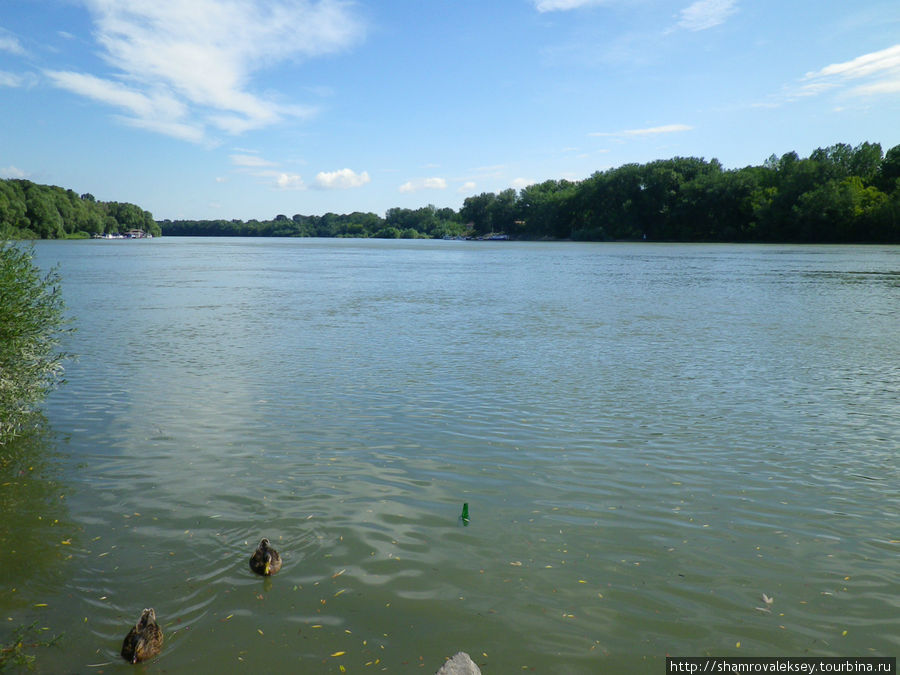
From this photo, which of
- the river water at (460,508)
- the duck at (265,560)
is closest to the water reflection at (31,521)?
the river water at (460,508)

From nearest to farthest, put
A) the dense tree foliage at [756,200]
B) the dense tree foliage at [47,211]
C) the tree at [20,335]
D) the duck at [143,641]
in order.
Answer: the duck at [143,641], the tree at [20,335], the dense tree foliage at [756,200], the dense tree foliage at [47,211]

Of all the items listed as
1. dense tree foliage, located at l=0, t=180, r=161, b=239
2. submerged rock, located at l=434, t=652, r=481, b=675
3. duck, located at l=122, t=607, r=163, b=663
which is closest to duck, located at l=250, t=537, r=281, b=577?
duck, located at l=122, t=607, r=163, b=663

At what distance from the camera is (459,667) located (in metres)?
4.63

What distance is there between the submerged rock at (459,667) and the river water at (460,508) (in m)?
0.49

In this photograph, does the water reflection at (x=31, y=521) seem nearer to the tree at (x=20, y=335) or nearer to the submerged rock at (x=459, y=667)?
the tree at (x=20, y=335)

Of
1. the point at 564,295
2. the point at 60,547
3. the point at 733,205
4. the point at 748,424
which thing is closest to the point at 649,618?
the point at 60,547

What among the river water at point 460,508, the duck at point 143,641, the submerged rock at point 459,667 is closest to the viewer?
the submerged rock at point 459,667

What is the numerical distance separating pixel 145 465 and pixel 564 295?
103ft

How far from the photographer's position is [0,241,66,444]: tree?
31.2 ft

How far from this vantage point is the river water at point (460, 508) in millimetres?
5430

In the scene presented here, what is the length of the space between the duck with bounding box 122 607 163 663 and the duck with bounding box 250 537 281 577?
4.26 ft

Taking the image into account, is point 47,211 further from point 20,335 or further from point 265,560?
point 265,560

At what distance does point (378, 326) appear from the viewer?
2494cm

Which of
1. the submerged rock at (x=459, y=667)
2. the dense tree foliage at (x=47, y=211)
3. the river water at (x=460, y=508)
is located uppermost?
the dense tree foliage at (x=47, y=211)
